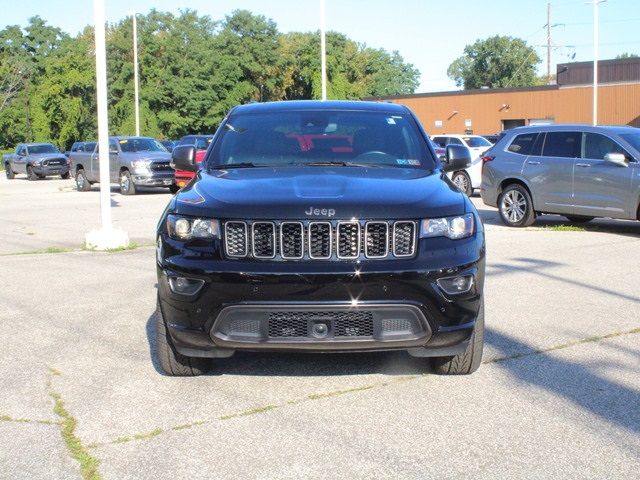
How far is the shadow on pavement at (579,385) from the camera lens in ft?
15.7

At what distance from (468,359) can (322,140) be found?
1.90 m

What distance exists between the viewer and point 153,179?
2606 centimetres

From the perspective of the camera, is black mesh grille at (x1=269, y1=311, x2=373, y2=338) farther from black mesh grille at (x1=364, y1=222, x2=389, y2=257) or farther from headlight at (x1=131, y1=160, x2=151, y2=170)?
headlight at (x1=131, y1=160, x2=151, y2=170)

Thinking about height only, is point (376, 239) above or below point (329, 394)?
above

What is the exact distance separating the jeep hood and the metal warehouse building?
164 feet

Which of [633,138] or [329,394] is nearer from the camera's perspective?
[329,394]

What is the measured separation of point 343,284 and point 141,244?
8.63 meters

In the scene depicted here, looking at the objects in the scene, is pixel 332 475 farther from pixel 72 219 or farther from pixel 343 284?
pixel 72 219

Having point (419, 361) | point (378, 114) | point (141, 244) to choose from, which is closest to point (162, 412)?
point (419, 361)

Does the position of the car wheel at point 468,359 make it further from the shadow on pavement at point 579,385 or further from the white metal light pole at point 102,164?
the white metal light pole at point 102,164

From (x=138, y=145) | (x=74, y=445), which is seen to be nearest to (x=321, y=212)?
(x=74, y=445)

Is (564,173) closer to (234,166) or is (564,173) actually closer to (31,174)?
(234,166)

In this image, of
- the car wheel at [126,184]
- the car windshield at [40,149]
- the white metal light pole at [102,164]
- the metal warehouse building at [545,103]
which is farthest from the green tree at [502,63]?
the white metal light pole at [102,164]

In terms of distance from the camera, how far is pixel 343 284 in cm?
473
